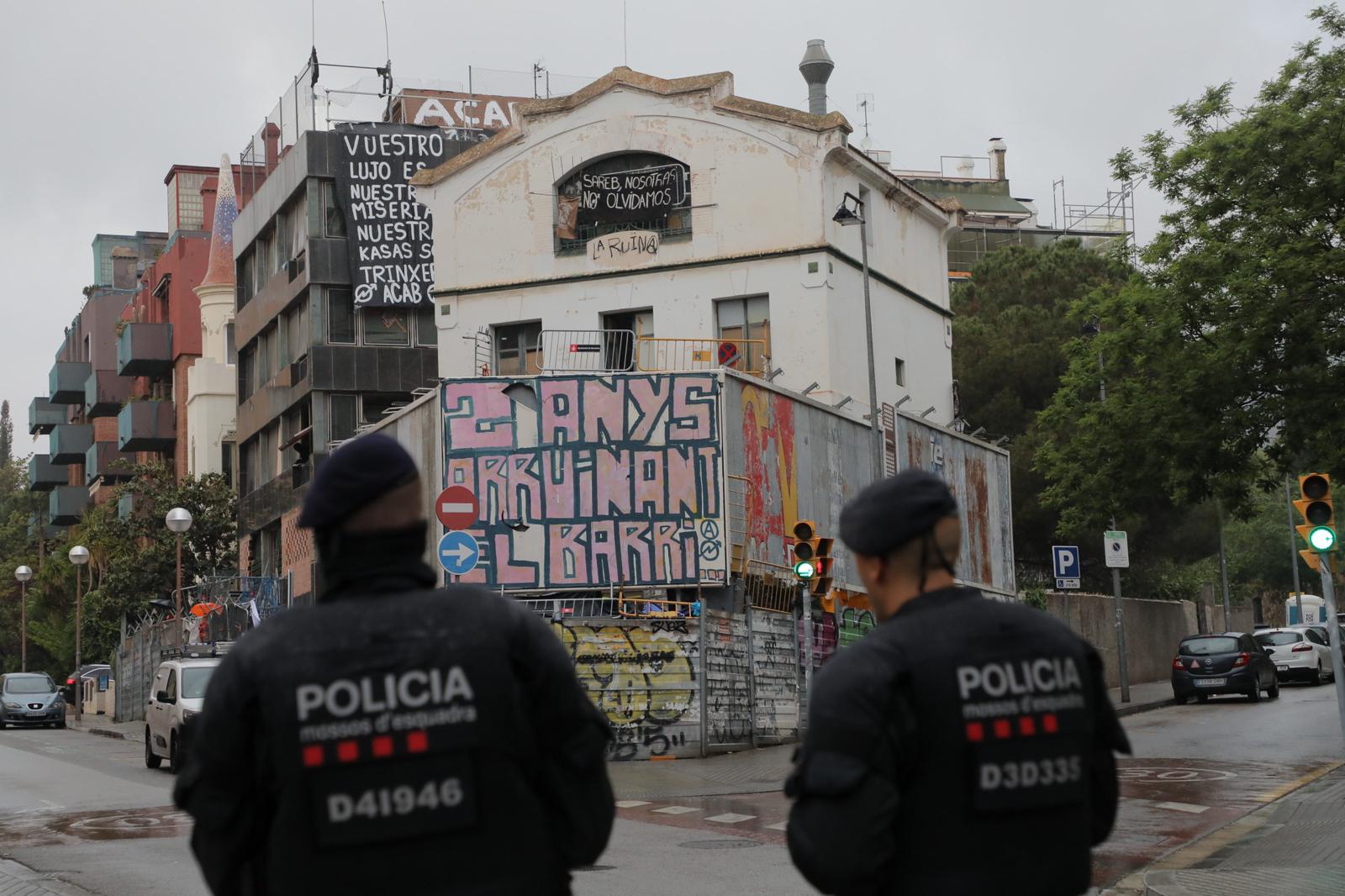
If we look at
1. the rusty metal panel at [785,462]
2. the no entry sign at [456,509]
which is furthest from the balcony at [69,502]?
the no entry sign at [456,509]

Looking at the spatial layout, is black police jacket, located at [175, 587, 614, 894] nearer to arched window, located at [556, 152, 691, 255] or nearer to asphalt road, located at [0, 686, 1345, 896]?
asphalt road, located at [0, 686, 1345, 896]

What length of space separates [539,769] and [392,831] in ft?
1.16

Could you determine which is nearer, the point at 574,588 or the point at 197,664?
the point at 197,664

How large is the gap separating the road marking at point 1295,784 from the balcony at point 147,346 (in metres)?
55.8

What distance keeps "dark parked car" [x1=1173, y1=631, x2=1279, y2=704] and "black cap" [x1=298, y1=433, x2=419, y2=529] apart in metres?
32.0

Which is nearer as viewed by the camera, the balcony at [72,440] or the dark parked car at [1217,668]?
the dark parked car at [1217,668]

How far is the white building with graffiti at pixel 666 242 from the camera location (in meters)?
35.2

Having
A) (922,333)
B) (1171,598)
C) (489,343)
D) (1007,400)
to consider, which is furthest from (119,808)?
(1171,598)

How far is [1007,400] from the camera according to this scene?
152 ft

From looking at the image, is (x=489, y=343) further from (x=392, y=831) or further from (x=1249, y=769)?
(x=392, y=831)

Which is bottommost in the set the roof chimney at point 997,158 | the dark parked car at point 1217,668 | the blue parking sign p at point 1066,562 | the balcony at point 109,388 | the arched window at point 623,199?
the dark parked car at point 1217,668

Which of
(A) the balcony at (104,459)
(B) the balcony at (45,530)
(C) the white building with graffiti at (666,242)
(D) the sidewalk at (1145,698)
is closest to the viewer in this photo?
(D) the sidewalk at (1145,698)

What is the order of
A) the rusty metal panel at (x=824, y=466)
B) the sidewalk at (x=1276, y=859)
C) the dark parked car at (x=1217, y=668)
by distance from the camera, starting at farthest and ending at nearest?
the dark parked car at (x=1217, y=668), the rusty metal panel at (x=824, y=466), the sidewalk at (x=1276, y=859)

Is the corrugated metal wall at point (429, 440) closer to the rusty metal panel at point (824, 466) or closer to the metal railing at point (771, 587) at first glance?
the rusty metal panel at point (824, 466)
